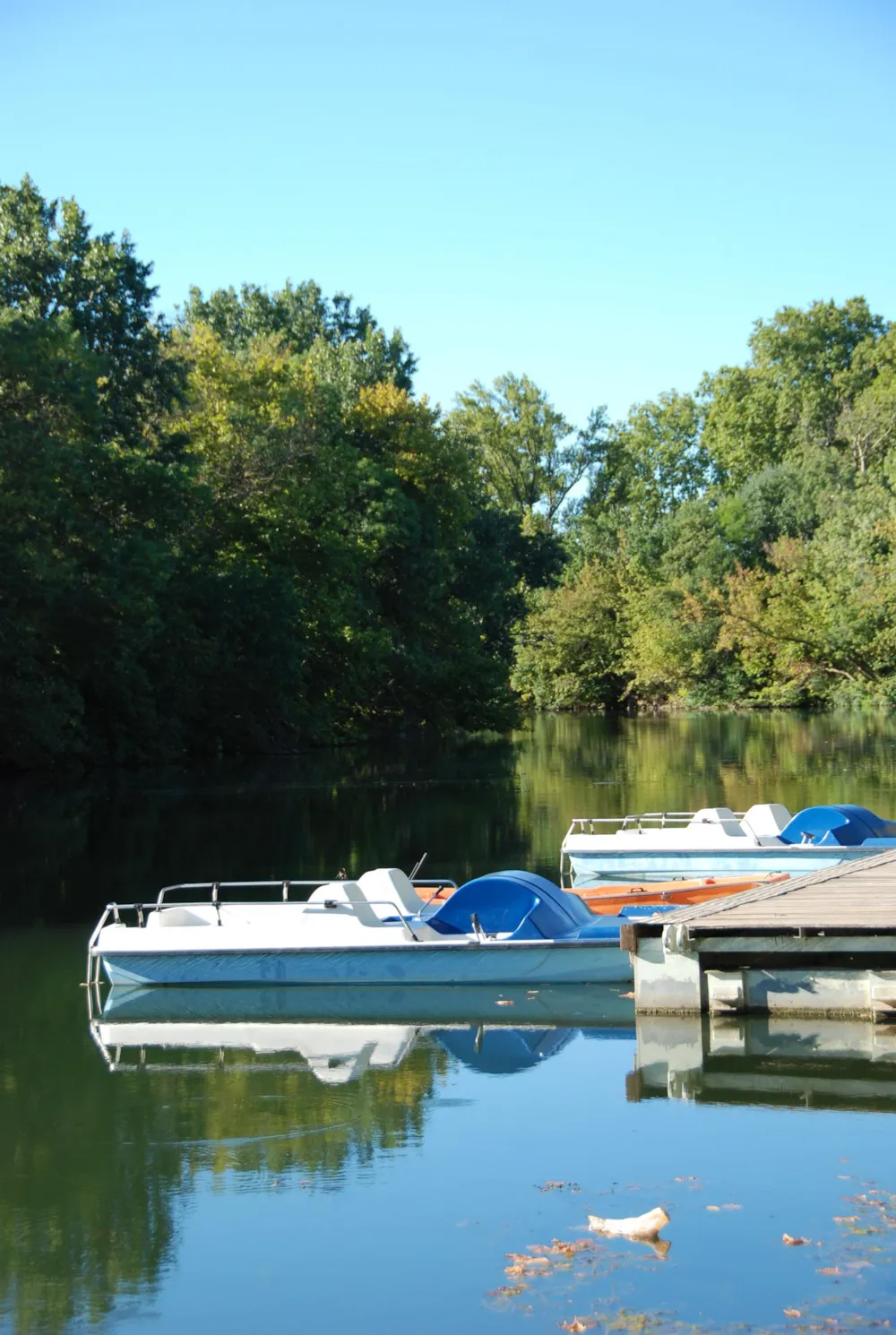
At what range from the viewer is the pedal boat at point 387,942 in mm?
12789

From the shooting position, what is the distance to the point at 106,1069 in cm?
1115

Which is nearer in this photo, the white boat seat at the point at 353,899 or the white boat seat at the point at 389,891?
the white boat seat at the point at 353,899

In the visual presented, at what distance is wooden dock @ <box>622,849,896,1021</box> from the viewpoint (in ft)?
36.7

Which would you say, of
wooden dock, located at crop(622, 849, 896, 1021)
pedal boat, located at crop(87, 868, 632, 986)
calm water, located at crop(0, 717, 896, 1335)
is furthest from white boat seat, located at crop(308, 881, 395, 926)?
wooden dock, located at crop(622, 849, 896, 1021)

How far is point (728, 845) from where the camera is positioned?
61.3 feet

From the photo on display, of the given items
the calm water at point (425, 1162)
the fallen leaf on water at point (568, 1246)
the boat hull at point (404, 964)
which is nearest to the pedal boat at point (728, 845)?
the boat hull at point (404, 964)

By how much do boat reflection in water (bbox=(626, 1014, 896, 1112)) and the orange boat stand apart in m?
3.96

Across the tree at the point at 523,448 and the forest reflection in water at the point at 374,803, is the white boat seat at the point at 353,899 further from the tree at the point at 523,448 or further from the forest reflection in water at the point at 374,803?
the tree at the point at 523,448

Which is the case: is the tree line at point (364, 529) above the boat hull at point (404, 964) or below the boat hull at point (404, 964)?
above

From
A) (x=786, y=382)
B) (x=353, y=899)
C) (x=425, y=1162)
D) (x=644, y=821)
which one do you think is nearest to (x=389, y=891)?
(x=353, y=899)

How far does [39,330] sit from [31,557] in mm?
5258

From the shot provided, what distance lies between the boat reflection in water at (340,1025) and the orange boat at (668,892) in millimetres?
2859

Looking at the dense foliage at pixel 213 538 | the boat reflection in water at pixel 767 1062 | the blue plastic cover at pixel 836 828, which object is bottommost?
the boat reflection in water at pixel 767 1062

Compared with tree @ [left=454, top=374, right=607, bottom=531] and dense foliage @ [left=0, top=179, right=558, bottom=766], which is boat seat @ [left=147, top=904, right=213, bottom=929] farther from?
tree @ [left=454, top=374, right=607, bottom=531]
